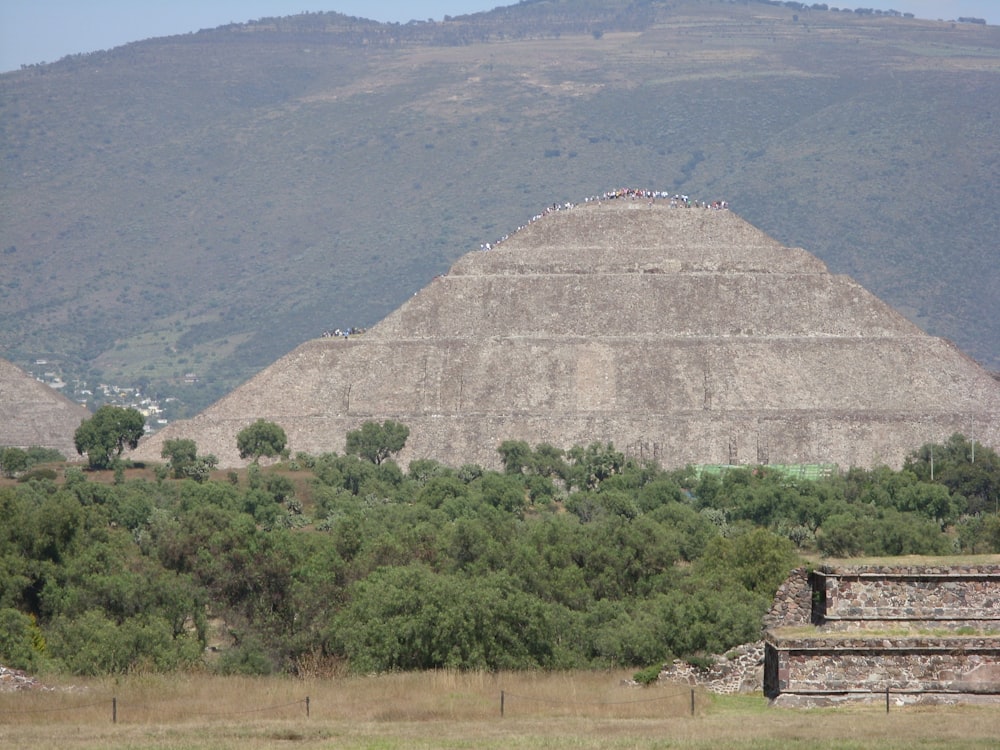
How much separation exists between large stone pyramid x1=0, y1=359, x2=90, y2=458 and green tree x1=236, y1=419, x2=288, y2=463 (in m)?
16.3

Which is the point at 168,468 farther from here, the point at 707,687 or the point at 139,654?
the point at 707,687

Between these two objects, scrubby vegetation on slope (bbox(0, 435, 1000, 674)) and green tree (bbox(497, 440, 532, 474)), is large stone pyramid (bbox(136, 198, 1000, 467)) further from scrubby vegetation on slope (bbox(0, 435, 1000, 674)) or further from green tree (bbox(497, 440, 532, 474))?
scrubby vegetation on slope (bbox(0, 435, 1000, 674))

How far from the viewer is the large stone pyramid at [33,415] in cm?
10869

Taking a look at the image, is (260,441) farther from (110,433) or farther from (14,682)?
(14,682)

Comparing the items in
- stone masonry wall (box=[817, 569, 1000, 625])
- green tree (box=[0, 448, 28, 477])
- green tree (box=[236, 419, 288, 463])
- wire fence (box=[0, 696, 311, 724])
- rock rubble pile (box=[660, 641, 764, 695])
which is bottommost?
wire fence (box=[0, 696, 311, 724])

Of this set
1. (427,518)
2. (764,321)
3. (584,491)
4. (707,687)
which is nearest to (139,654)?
(707,687)

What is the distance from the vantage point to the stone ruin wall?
30062 mm

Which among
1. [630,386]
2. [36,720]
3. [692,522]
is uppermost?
[630,386]

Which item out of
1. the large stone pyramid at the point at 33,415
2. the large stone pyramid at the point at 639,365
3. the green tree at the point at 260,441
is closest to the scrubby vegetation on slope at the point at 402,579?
the green tree at the point at 260,441

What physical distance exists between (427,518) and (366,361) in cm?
3711

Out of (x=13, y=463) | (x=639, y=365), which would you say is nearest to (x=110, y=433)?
(x=13, y=463)

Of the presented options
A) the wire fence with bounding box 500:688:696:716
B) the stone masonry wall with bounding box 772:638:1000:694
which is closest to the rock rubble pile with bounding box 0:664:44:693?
the wire fence with bounding box 500:688:696:716

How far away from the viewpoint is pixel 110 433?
9475 cm

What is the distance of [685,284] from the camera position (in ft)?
332
